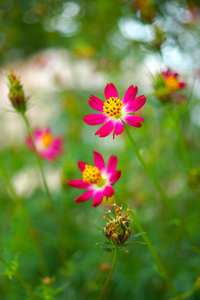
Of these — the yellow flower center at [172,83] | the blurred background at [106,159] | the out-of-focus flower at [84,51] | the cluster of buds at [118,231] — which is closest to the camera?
the cluster of buds at [118,231]

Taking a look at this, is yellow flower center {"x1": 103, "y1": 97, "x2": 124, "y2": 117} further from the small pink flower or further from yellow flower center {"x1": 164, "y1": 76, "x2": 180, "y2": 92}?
the small pink flower

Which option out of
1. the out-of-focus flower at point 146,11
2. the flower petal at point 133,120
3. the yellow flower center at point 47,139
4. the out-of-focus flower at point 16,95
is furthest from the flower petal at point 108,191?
the yellow flower center at point 47,139

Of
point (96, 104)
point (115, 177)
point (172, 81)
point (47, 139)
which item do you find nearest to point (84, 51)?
point (47, 139)

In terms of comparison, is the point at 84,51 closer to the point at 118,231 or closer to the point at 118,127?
the point at 118,127

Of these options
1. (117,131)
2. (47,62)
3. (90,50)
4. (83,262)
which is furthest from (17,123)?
(117,131)

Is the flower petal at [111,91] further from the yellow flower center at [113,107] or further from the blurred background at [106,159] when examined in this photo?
the blurred background at [106,159]

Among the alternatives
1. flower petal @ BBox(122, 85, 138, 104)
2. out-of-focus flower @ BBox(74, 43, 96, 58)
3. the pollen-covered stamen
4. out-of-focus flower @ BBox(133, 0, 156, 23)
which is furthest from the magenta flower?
→ out-of-focus flower @ BBox(74, 43, 96, 58)
